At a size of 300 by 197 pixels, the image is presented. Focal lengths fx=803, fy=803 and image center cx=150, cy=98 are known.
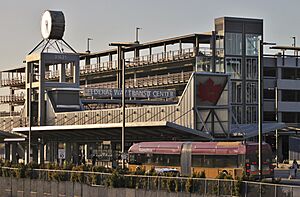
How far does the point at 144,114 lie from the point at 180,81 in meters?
36.7

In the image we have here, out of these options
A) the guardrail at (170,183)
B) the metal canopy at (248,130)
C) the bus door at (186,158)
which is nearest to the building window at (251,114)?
the metal canopy at (248,130)

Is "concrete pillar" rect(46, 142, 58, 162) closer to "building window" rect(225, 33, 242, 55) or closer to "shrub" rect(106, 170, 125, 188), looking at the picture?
"building window" rect(225, 33, 242, 55)

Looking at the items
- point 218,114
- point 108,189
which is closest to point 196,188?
point 108,189

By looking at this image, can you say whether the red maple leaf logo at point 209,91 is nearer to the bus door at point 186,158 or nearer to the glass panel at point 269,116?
the bus door at point 186,158

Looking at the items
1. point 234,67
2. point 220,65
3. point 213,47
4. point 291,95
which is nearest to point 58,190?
point 213,47

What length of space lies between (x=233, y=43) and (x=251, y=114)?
10034 millimetres

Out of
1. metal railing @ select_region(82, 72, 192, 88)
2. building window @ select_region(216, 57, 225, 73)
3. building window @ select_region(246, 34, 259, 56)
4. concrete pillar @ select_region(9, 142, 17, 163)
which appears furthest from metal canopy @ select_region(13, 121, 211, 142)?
building window @ select_region(246, 34, 259, 56)

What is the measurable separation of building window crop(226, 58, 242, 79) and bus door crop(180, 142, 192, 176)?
2159 inches

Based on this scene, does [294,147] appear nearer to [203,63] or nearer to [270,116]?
[270,116]

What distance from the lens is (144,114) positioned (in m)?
73.7

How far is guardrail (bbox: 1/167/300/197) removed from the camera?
104ft

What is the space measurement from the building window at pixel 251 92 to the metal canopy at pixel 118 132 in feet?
112

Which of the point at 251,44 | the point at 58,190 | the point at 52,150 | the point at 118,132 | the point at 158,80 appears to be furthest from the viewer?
the point at 158,80

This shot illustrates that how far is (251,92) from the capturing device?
4365 inches
